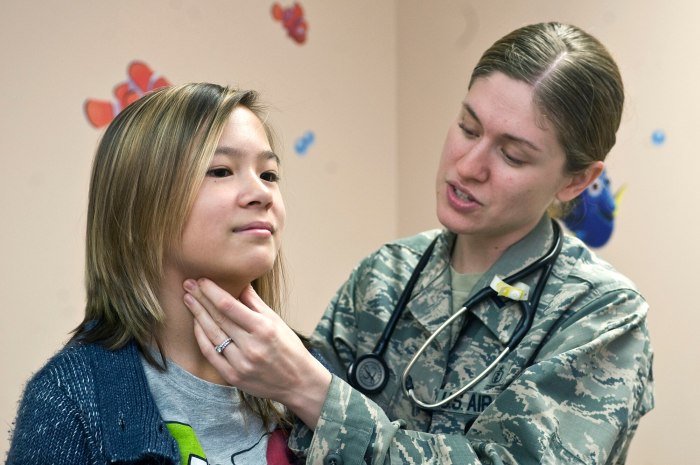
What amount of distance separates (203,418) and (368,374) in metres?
0.45

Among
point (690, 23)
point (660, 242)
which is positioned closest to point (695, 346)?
point (660, 242)

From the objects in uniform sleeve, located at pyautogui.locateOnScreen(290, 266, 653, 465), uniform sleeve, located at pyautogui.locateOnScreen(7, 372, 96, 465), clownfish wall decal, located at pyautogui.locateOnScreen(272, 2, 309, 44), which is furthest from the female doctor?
clownfish wall decal, located at pyautogui.locateOnScreen(272, 2, 309, 44)

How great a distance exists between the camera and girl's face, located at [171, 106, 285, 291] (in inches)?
49.1

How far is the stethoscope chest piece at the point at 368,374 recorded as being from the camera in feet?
5.24

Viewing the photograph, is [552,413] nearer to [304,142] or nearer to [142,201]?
[142,201]

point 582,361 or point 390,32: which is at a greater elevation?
point 390,32

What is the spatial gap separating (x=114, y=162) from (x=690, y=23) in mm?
1872

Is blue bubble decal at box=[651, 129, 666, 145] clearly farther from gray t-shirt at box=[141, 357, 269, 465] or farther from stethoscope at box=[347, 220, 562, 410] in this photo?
Answer: gray t-shirt at box=[141, 357, 269, 465]

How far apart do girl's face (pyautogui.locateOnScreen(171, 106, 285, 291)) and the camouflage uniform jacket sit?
0.84 feet

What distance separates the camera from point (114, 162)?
1.28 m

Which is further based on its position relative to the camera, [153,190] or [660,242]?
[660,242]

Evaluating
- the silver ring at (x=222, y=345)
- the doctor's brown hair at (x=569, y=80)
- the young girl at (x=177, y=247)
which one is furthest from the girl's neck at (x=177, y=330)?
the doctor's brown hair at (x=569, y=80)

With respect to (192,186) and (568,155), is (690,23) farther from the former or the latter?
(192,186)

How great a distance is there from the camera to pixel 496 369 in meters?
1.51
